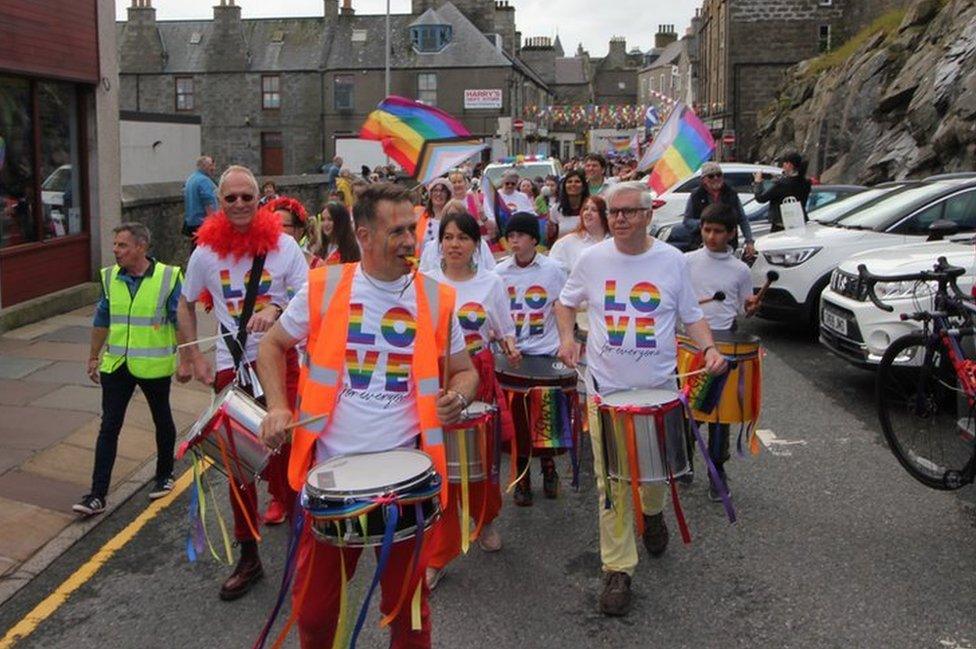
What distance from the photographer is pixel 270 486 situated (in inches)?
201

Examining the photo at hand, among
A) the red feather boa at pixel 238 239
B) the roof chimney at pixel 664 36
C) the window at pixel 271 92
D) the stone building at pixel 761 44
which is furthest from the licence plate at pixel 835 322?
the roof chimney at pixel 664 36

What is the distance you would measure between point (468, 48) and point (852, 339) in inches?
1911

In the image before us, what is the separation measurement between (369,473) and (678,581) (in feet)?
7.45

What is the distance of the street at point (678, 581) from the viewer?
440 cm

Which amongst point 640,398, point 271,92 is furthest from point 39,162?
point 271,92

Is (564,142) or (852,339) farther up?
(564,142)

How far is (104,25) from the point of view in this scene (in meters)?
13.7

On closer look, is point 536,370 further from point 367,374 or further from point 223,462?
point 367,374

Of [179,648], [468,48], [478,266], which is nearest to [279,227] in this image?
[478,266]

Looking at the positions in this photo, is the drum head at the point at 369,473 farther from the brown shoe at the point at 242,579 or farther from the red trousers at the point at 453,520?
the brown shoe at the point at 242,579

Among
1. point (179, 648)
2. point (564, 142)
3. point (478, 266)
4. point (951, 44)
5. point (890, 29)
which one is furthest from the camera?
point (564, 142)

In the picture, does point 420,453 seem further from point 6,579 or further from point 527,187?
point 527,187

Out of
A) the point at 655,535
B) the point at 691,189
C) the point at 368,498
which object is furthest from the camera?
the point at 691,189

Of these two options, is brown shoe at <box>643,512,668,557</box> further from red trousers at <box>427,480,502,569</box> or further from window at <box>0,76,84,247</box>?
window at <box>0,76,84,247</box>
